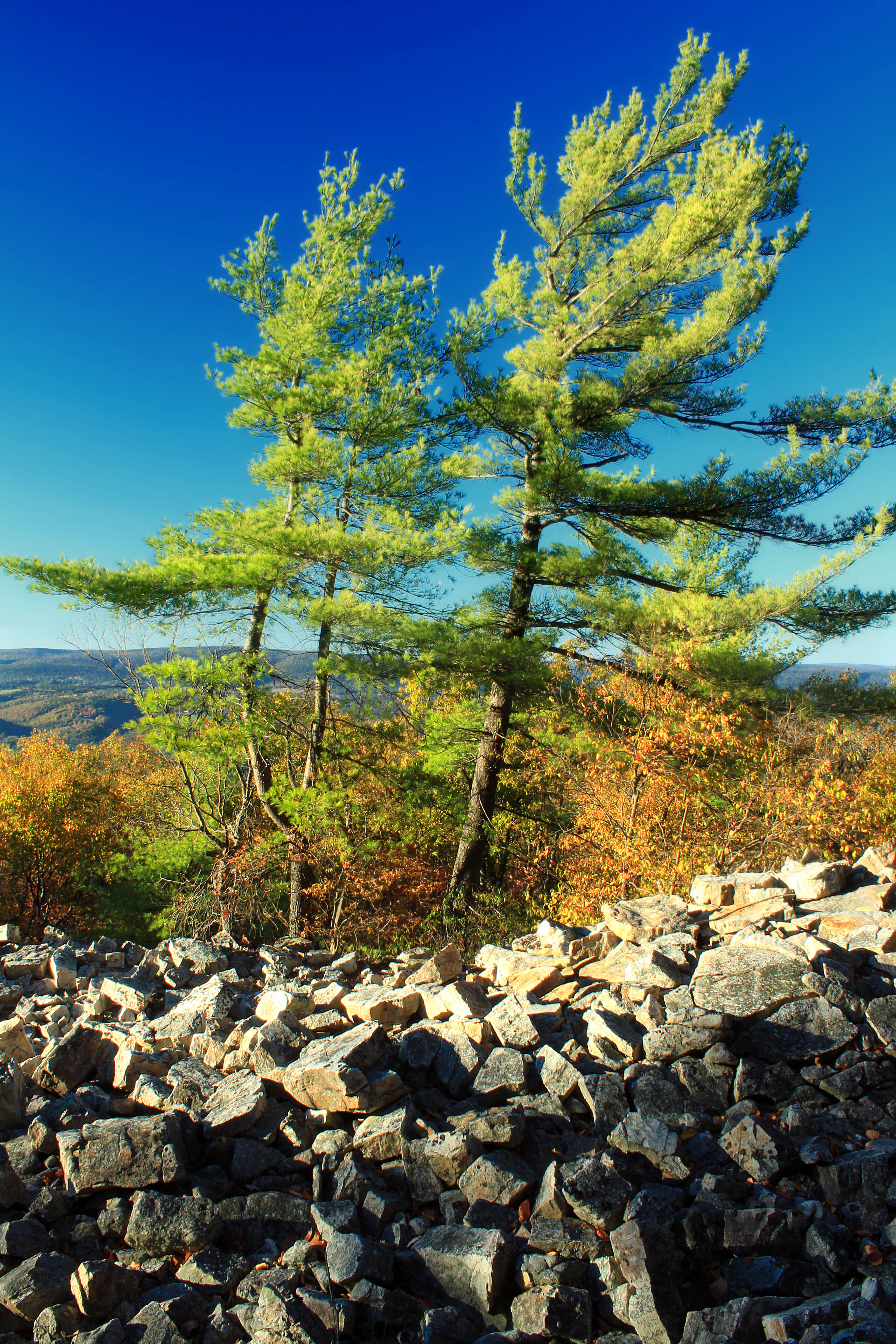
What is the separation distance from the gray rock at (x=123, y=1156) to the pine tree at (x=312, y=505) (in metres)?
6.85

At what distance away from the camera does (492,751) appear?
38.9 feet

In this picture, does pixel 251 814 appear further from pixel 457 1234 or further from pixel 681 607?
pixel 457 1234

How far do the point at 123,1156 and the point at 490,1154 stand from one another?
1949mm

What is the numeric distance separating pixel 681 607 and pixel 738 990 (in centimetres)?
670

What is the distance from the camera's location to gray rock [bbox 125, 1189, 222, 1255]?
3.32 m

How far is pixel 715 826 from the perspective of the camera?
11180 millimetres

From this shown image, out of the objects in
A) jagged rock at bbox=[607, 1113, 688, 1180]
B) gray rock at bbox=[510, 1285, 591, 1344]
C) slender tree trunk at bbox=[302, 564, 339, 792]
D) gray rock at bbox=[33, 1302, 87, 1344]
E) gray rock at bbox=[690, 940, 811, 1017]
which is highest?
slender tree trunk at bbox=[302, 564, 339, 792]

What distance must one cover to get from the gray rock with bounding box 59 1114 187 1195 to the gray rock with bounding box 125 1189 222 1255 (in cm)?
13

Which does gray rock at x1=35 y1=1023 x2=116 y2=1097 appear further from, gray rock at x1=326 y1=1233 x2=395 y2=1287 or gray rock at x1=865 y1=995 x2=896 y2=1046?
gray rock at x1=865 y1=995 x2=896 y2=1046

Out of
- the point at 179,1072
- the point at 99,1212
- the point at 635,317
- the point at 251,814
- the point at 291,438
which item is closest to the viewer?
the point at 99,1212

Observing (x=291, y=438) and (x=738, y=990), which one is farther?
(x=291, y=438)

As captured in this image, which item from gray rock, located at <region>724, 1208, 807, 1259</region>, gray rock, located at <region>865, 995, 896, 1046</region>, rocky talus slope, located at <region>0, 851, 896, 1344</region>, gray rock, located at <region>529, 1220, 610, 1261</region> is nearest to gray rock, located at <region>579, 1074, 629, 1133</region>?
rocky talus slope, located at <region>0, 851, 896, 1344</region>

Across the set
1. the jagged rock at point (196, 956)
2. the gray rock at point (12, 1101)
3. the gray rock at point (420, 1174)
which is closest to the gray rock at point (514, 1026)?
the gray rock at point (420, 1174)

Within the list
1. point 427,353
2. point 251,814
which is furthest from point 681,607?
point 251,814
